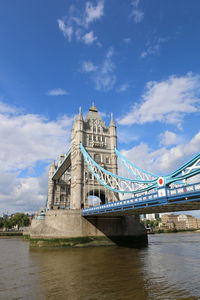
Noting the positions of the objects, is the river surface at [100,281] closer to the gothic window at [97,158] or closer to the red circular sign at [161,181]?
the red circular sign at [161,181]

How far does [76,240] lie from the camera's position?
2875cm

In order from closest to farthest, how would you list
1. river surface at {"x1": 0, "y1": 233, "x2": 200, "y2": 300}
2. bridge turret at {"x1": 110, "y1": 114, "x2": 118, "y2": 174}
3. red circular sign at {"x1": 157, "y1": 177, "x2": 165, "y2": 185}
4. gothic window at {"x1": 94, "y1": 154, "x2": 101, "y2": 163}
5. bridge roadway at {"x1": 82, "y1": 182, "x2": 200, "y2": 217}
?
river surface at {"x1": 0, "y1": 233, "x2": 200, "y2": 300} → bridge roadway at {"x1": 82, "y1": 182, "x2": 200, "y2": 217} → red circular sign at {"x1": 157, "y1": 177, "x2": 165, "y2": 185} → gothic window at {"x1": 94, "y1": 154, "x2": 101, "y2": 163} → bridge turret at {"x1": 110, "y1": 114, "x2": 118, "y2": 174}

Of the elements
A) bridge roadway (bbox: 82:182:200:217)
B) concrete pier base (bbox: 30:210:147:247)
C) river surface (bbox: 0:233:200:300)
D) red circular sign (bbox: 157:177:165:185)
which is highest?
red circular sign (bbox: 157:177:165:185)

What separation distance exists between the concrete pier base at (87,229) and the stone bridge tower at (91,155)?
466 cm

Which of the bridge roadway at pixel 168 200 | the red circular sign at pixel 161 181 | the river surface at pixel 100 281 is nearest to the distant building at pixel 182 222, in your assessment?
the bridge roadway at pixel 168 200

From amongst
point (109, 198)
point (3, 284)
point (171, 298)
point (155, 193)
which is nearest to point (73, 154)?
point (109, 198)

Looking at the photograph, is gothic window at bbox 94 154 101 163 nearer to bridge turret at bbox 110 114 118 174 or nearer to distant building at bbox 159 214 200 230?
bridge turret at bbox 110 114 118 174

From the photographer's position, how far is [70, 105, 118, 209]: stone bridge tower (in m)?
36.8

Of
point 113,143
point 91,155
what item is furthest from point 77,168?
point 113,143

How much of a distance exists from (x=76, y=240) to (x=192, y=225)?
385 ft

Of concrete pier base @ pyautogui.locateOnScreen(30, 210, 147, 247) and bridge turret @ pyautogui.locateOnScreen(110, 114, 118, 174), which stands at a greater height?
bridge turret @ pyautogui.locateOnScreen(110, 114, 118, 174)

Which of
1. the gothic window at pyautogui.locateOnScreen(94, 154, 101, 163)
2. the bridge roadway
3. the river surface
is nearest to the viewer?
the river surface

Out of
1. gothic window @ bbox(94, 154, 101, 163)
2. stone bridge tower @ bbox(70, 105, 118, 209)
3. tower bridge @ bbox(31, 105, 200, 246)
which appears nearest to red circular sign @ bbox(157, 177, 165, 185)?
tower bridge @ bbox(31, 105, 200, 246)

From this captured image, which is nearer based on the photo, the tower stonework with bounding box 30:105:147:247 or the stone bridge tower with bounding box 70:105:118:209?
the tower stonework with bounding box 30:105:147:247
